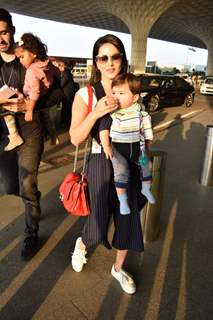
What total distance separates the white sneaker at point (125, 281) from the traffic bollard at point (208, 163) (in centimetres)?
299

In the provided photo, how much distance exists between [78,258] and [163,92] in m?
11.9

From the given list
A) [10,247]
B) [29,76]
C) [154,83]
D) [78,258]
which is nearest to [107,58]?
[29,76]

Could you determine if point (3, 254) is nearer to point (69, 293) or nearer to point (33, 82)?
point (69, 293)

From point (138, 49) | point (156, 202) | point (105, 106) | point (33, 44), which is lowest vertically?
point (156, 202)

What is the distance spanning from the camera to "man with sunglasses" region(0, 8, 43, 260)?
8.41 feet

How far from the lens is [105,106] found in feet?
6.10

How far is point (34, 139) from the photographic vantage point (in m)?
2.76

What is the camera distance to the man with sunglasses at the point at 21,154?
2.56 metres

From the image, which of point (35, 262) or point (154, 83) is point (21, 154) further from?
point (154, 83)

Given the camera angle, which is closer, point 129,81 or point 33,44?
point 129,81

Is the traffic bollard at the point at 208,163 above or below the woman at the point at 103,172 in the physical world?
below

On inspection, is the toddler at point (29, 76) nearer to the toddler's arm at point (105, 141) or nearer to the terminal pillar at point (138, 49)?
the toddler's arm at point (105, 141)

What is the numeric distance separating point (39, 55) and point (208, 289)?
265cm

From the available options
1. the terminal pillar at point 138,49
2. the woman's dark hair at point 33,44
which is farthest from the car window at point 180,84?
the terminal pillar at point 138,49
